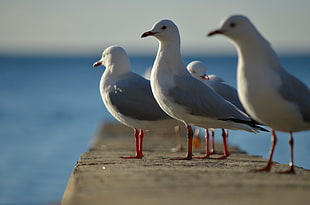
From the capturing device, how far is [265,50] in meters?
5.89

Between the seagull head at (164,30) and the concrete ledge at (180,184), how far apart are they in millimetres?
1620

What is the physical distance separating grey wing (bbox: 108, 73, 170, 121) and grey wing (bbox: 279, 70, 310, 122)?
2900 millimetres

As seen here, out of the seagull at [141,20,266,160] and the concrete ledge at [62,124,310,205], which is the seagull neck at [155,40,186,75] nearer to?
the seagull at [141,20,266,160]

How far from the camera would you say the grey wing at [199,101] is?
7457 millimetres

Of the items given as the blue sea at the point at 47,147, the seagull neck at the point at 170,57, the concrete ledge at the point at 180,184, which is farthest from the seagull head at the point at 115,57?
the blue sea at the point at 47,147

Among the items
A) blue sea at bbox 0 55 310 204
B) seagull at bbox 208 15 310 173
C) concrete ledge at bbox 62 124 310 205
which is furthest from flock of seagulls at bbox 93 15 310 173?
blue sea at bbox 0 55 310 204

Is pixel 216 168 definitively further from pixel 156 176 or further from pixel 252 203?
pixel 252 203

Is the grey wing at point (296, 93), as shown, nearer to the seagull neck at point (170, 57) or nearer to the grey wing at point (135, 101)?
the seagull neck at point (170, 57)

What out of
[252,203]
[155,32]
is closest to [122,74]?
[155,32]

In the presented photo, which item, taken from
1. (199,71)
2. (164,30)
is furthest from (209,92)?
(199,71)

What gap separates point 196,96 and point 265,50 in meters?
1.77

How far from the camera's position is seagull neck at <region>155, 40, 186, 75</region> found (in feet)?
25.5

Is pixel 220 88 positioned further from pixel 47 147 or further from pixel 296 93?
pixel 47 147

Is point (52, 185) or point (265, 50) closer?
point (265, 50)
